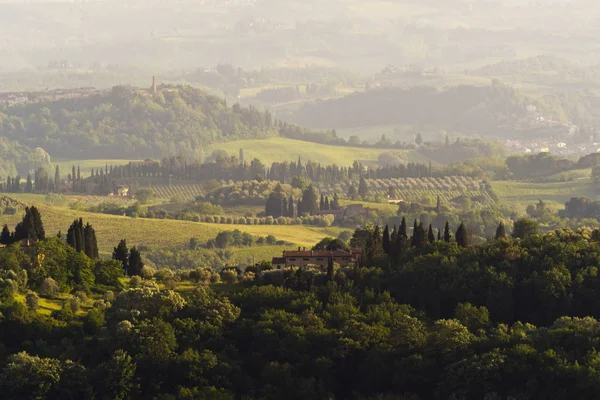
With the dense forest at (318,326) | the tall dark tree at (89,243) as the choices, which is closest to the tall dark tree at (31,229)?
the dense forest at (318,326)

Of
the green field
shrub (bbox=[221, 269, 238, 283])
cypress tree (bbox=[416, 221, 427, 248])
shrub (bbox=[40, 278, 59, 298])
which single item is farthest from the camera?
the green field

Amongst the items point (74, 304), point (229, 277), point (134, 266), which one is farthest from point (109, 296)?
point (134, 266)

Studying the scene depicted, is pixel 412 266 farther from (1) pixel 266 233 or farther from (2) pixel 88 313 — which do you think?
(1) pixel 266 233

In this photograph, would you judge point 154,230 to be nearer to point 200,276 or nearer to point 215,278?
point 215,278

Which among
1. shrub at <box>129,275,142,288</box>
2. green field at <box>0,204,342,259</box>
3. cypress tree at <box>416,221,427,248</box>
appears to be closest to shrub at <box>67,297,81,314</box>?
shrub at <box>129,275,142,288</box>

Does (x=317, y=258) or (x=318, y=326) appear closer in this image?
(x=318, y=326)

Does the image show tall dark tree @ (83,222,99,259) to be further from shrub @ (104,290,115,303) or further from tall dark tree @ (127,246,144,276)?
shrub @ (104,290,115,303)

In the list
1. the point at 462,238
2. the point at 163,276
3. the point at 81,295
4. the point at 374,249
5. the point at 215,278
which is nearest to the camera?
the point at 81,295
